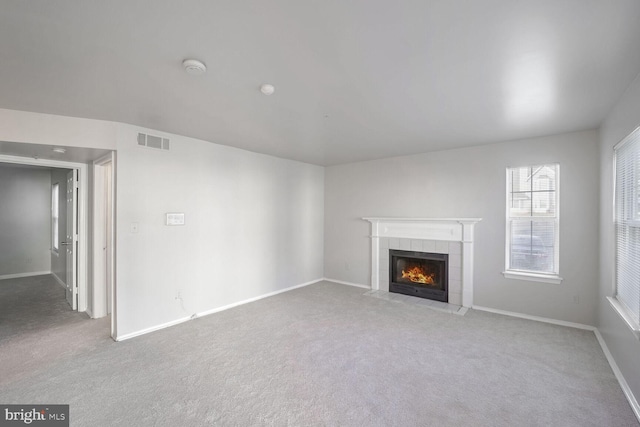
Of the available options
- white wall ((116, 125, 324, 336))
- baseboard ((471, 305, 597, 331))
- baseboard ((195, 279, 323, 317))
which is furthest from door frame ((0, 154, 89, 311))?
baseboard ((471, 305, 597, 331))

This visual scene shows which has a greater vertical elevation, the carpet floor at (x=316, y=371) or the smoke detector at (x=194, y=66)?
the smoke detector at (x=194, y=66)

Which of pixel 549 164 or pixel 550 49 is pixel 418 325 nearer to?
pixel 549 164

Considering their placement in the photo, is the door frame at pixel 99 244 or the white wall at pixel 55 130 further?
the door frame at pixel 99 244

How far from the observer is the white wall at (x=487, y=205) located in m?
3.56

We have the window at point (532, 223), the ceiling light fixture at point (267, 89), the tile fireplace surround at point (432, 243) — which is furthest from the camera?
the tile fireplace surround at point (432, 243)

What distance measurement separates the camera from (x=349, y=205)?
5.79m

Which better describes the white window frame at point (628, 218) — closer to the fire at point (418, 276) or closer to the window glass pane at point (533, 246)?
the window glass pane at point (533, 246)

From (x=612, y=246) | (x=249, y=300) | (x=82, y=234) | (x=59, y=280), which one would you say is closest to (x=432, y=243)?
(x=612, y=246)

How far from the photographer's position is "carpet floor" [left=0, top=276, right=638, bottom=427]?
6.68 feet

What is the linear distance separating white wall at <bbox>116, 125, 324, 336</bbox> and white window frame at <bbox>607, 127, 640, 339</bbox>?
4.35m

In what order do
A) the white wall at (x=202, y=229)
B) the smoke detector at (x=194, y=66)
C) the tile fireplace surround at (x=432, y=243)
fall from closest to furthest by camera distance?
the smoke detector at (x=194, y=66) → the white wall at (x=202, y=229) → the tile fireplace surround at (x=432, y=243)

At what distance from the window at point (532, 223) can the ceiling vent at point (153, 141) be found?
479 centimetres

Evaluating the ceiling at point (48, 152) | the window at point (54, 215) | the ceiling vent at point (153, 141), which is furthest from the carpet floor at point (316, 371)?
the window at point (54, 215)

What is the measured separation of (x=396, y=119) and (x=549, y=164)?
2.37m
